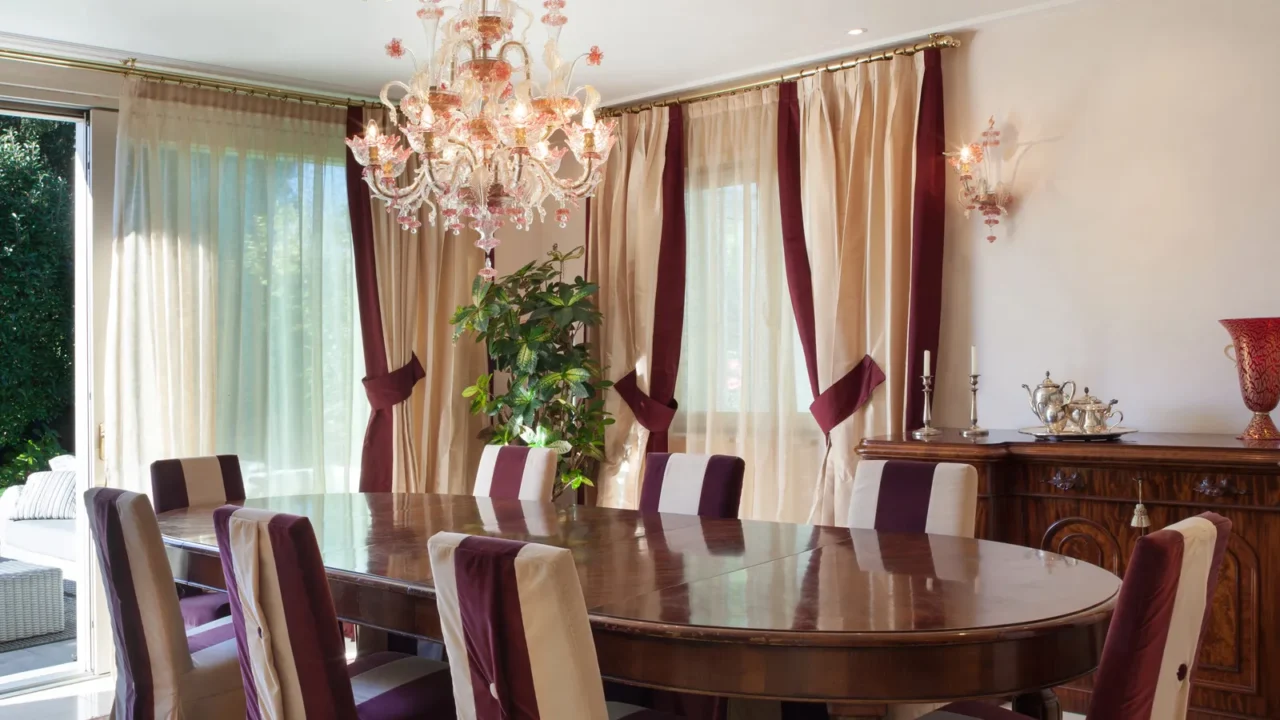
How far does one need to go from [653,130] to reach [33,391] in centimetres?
432

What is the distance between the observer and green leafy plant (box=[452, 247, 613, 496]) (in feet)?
17.0

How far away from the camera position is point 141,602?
2.47 metres

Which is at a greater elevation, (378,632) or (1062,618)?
(1062,618)

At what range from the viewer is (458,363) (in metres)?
5.63

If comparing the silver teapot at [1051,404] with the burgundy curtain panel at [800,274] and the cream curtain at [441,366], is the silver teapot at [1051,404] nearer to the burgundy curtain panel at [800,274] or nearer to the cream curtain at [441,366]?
the burgundy curtain panel at [800,274]

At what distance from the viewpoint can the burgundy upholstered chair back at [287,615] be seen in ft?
6.62

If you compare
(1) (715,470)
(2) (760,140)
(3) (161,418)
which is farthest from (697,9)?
(3) (161,418)

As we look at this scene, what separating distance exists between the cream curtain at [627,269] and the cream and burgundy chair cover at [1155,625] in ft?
12.2

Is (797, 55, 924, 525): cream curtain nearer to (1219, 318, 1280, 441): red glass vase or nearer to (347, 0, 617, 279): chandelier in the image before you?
(1219, 318, 1280, 441): red glass vase

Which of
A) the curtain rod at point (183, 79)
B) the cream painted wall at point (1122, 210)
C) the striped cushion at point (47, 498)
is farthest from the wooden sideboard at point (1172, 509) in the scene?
the striped cushion at point (47, 498)

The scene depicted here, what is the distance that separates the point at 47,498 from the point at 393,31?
3.64 m

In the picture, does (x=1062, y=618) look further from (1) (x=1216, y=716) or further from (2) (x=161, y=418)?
(2) (x=161, y=418)

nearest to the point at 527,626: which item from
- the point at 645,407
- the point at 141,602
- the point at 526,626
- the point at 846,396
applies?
the point at 526,626

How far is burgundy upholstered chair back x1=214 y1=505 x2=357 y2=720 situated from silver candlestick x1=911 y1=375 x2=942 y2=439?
8.39ft
